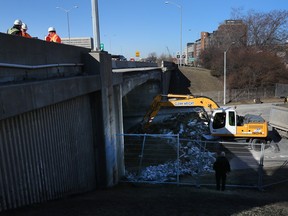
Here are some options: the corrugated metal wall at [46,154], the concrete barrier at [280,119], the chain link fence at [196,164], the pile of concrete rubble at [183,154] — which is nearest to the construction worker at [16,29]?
the corrugated metal wall at [46,154]

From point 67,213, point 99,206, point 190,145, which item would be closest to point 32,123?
point 67,213

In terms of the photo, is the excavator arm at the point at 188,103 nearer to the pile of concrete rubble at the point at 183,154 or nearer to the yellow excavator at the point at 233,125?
the yellow excavator at the point at 233,125

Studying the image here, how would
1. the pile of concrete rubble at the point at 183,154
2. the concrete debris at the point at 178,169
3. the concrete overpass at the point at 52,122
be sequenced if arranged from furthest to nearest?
the pile of concrete rubble at the point at 183,154 < the concrete debris at the point at 178,169 < the concrete overpass at the point at 52,122

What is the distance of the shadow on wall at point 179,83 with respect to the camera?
162ft

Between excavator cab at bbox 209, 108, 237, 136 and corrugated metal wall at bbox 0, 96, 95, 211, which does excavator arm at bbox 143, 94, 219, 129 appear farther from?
corrugated metal wall at bbox 0, 96, 95, 211

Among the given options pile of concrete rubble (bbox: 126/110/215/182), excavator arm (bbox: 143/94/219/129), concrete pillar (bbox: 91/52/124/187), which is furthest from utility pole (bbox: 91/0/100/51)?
excavator arm (bbox: 143/94/219/129)

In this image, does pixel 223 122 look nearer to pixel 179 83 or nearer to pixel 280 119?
pixel 280 119

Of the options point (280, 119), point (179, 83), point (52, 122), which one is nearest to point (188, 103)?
point (280, 119)

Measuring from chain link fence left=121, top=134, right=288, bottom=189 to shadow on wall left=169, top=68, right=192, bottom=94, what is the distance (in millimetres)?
29608

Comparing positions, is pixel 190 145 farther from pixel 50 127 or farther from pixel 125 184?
pixel 50 127

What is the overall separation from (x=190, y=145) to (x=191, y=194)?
950 cm

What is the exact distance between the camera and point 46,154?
6.18 m

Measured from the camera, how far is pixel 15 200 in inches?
201

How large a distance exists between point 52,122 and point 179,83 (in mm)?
45362
